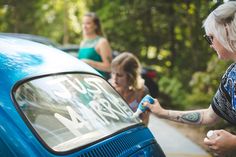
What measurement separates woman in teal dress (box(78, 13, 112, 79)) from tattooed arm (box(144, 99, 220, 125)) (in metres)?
2.40

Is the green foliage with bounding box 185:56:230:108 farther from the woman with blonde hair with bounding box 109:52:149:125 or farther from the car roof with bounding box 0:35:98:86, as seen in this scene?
the car roof with bounding box 0:35:98:86

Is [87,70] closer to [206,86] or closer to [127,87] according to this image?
[127,87]

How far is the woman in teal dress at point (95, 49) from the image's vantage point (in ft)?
17.5

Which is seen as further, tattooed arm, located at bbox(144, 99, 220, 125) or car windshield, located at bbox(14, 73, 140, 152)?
tattooed arm, located at bbox(144, 99, 220, 125)

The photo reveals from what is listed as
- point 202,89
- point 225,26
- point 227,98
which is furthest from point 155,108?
point 202,89

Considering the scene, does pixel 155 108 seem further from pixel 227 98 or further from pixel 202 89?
pixel 202 89

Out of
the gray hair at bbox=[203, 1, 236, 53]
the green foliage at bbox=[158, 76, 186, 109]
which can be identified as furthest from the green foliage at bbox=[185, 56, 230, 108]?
the gray hair at bbox=[203, 1, 236, 53]

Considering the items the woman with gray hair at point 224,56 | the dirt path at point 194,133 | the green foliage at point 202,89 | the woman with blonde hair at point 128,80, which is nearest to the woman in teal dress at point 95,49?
the woman with blonde hair at point 128,80

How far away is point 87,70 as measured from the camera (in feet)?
9.46

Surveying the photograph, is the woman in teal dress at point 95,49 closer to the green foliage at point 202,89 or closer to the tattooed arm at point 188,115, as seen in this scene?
the tattooed arm at point 188,115

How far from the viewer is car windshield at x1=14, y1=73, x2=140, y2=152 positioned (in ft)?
6.89

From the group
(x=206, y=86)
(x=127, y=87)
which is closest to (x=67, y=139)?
(x=127, y=87)

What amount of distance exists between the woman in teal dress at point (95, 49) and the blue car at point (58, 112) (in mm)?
2425

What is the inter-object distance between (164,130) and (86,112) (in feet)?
18.4
